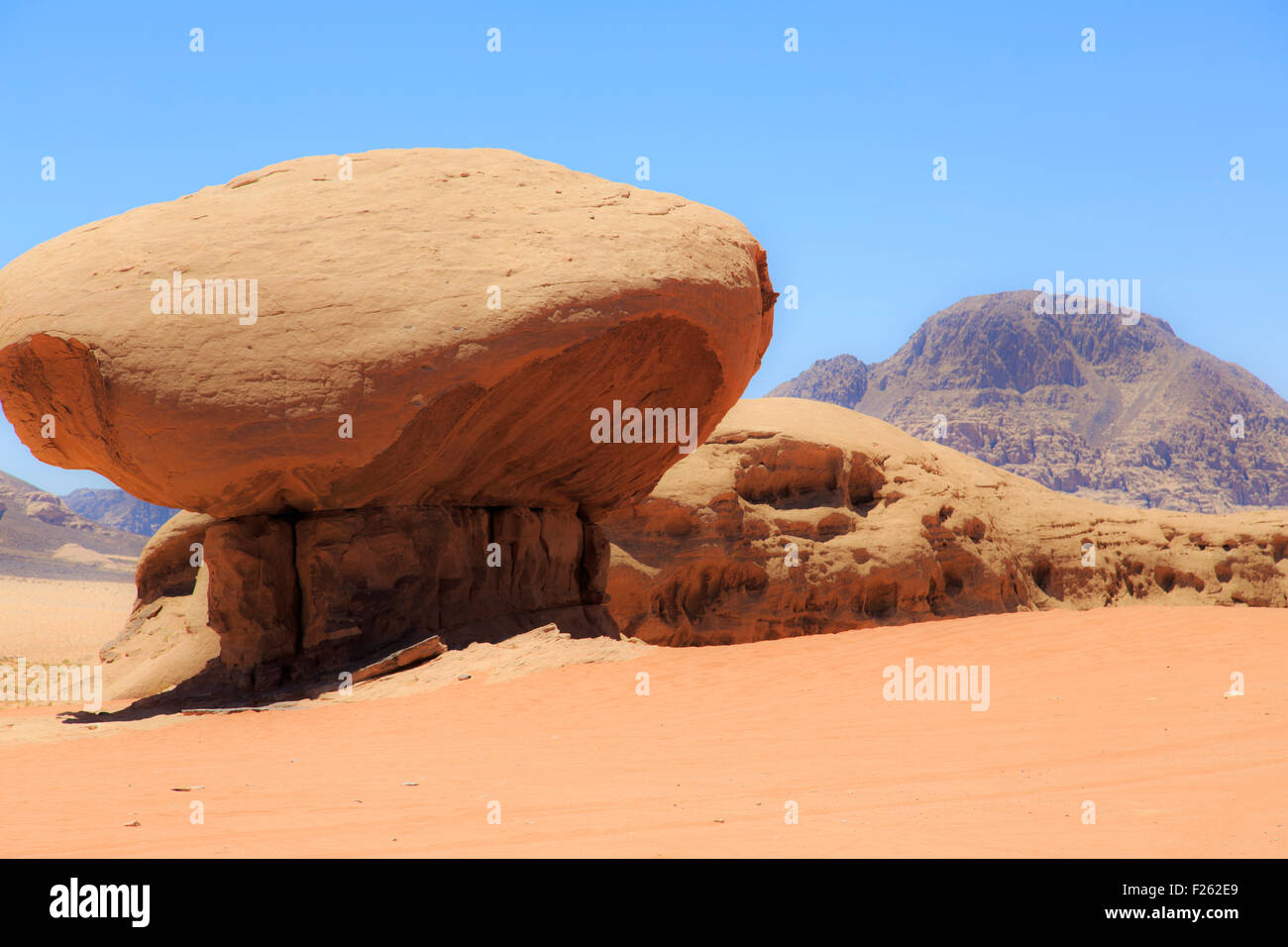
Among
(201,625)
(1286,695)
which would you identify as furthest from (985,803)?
(201,625)

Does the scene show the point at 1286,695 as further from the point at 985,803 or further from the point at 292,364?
the point at 292,364

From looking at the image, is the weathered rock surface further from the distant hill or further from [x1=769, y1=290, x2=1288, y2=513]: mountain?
[x1=769, y1=290, x2=1288, y2=513]: mountain

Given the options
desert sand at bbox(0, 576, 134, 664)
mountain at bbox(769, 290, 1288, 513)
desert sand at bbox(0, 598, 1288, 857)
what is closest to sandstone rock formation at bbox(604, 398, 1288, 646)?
desert sand at bbox(0, 598, 1288, 857)

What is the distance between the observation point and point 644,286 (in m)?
8.59

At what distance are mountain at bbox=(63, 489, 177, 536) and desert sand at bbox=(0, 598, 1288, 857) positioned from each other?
116731mm

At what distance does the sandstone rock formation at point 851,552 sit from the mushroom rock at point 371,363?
24.1 ft

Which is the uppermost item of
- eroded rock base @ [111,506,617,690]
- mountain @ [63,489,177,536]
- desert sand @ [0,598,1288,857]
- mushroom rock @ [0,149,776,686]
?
mountain @ [63,489,177,536]

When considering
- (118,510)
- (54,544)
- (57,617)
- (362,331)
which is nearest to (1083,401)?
(54,544)

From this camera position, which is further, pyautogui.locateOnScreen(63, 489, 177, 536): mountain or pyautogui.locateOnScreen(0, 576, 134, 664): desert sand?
pyautogui.locateOnScreen(63, 489, 177, 536): mountain

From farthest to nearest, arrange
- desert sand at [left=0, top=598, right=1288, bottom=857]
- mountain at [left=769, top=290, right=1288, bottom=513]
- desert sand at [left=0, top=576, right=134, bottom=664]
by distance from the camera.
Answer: mountain at [left=769, top=290, right=1288, bottom=513] < desert sand at [left=0, top=576, right=134, bottom=664] < desert sand at [left=0, top=598, right=1288, bottom=857]

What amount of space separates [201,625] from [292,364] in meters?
5.42

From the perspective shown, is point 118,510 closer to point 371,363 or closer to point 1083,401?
point 1083,401

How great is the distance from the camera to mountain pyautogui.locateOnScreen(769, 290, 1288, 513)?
7694 centimetres

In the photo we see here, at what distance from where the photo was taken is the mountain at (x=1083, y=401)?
76.9 meters
